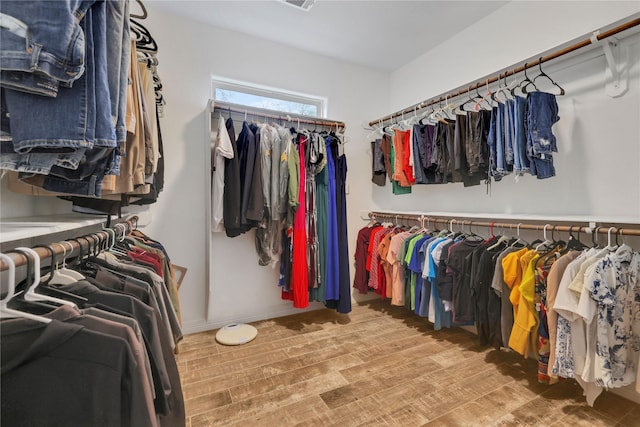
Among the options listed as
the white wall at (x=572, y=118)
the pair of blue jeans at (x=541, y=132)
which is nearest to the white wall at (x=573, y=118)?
the white wall at (x=572, y=118)

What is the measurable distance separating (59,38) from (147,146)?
0.70 metres

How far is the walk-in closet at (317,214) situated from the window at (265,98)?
2 cm

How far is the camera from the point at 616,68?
1.71 metres

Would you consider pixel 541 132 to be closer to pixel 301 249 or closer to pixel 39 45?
pixel 301 249

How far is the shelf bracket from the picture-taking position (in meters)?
1.68

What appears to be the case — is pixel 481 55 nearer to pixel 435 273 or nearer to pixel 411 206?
pixel 411 206

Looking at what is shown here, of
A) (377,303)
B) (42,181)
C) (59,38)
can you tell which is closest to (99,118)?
(59,38)

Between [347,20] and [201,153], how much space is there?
172 cm

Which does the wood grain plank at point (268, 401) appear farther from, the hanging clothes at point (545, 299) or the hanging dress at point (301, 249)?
the hanging clothes at point (545, 299)

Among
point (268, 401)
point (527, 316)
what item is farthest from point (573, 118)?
point (268, 401)

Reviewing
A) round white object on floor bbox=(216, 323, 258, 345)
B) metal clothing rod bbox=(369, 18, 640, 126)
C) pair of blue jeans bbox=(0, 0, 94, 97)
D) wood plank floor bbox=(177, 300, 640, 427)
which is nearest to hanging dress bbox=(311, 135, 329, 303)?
wood plank floor bbox=(177, 300, 640, 427)

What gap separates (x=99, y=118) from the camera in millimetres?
686

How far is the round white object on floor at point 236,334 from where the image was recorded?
2.32m

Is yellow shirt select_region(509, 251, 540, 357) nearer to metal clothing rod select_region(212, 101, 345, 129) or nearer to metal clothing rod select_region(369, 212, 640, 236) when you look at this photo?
metal clothing rod select_region(369, 212, 640, 236)
